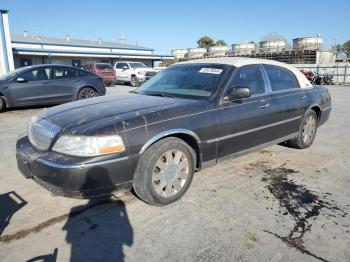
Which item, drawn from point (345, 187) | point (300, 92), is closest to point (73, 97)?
point (300, 92)

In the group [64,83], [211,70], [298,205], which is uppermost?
[211,70]

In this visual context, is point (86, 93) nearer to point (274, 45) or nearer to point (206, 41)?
point (274, 45)

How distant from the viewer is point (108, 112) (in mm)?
3568

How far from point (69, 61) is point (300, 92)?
36349 mm

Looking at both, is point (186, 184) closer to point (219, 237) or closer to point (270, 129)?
point (219, 237)

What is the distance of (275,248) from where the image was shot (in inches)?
112

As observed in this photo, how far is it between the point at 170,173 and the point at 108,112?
966 millimetres

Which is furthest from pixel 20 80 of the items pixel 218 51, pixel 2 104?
pixel 218 51

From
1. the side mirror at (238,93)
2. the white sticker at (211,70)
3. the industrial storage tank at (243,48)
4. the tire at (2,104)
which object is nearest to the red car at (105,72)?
the tire at (2,104)

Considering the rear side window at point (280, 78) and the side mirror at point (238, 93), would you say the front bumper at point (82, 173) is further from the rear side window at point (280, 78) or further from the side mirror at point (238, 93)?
the rear side window at point (280, 78)

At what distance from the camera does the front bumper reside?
9.91ft

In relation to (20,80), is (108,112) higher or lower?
lower

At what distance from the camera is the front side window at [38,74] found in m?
9.94

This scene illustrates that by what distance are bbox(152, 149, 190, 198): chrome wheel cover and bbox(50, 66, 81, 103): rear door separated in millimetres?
7809
